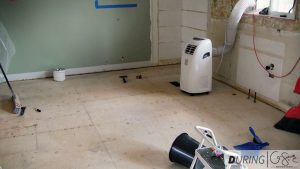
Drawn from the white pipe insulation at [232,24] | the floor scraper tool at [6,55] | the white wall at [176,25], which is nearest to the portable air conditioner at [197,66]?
the white pipe insulation at [232,24]

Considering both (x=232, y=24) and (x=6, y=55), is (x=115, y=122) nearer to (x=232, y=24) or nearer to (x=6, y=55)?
(x=6, y=55)

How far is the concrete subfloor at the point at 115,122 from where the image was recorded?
2.71m

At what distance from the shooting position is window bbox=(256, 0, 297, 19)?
133 inches

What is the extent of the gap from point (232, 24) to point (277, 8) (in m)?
0.58

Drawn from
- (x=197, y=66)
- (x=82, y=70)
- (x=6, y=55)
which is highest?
(x=6, y=55)

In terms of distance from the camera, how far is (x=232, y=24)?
159 inches

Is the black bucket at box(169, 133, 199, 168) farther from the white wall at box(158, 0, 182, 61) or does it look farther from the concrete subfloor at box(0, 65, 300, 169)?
the white wall at box(158, 0, 182, 61)

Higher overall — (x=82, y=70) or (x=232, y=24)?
(x=232, y=24)

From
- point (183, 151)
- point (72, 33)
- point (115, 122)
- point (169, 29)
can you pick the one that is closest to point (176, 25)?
point (169, 29)

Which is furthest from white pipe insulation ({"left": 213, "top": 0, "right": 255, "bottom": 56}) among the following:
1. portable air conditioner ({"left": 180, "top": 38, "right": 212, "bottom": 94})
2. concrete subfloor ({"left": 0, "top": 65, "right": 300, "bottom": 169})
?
concrete subfloor ({"left": 0, "top": 65, "right": 300, "bottom": 169})

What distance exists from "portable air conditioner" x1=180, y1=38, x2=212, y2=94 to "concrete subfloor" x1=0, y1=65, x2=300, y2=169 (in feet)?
0.47

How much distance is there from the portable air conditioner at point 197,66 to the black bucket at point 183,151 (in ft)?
5.01

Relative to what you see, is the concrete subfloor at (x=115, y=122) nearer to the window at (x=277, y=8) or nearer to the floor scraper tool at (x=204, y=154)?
the floor scraper tool at (x=204, y=154)

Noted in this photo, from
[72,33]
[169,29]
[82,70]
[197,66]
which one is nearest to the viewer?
[197,66]
